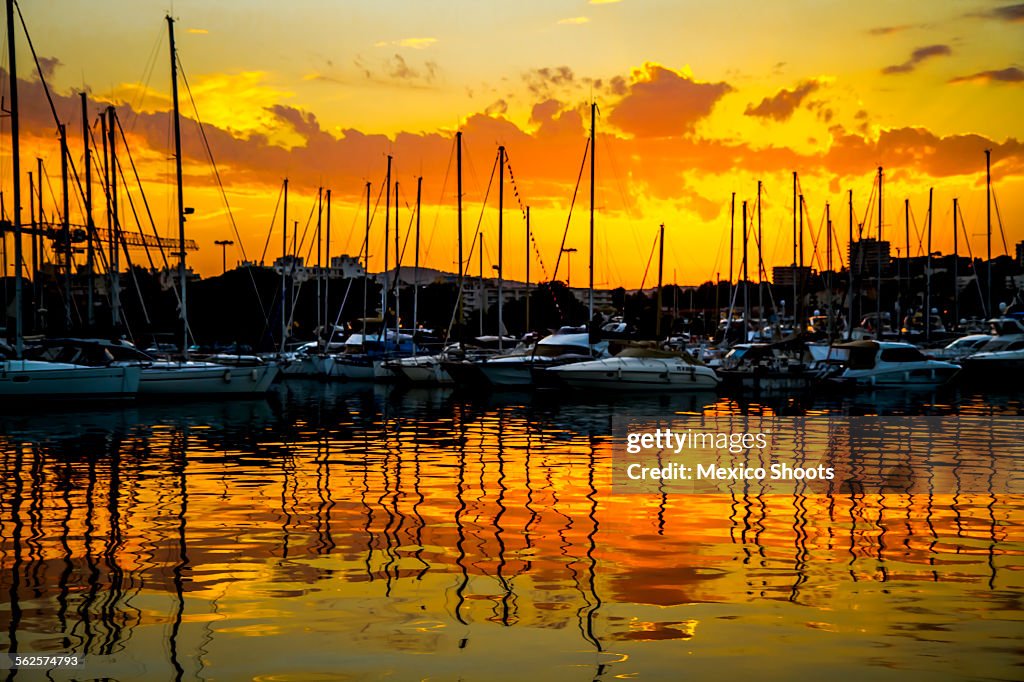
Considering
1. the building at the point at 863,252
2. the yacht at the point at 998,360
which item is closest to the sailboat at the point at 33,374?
the yacht at the point at 998,360

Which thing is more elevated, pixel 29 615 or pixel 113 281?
pixel 113 281

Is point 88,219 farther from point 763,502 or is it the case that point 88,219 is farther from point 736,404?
point 763,502

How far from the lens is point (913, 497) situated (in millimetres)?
19016

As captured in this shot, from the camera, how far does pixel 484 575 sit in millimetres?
12656

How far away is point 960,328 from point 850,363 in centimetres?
3979

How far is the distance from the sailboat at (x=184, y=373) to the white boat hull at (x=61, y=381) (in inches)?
90.0

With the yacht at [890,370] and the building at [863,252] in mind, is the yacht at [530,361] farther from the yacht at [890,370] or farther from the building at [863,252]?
the building at [863,252]

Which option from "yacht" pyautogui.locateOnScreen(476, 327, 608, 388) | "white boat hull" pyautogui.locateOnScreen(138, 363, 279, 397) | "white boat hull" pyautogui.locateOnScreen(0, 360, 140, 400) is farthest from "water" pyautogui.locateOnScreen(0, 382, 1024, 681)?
"yacht" pyautogui.locateOnScreen(476, 327, 608, 388)

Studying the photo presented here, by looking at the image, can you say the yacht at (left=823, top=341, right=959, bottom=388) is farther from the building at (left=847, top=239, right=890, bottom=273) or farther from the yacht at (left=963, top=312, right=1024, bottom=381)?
the building at (left=847, top=239, right=890, bottom=273)

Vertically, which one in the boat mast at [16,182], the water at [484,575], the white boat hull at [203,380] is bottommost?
the water at [484,575]

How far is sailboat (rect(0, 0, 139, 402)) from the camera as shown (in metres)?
41.3

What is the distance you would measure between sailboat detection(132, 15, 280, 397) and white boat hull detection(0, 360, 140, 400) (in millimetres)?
2287

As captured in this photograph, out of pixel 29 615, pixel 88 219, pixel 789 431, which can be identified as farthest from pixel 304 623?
pixel 88 219

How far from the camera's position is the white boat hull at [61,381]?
135 ft
